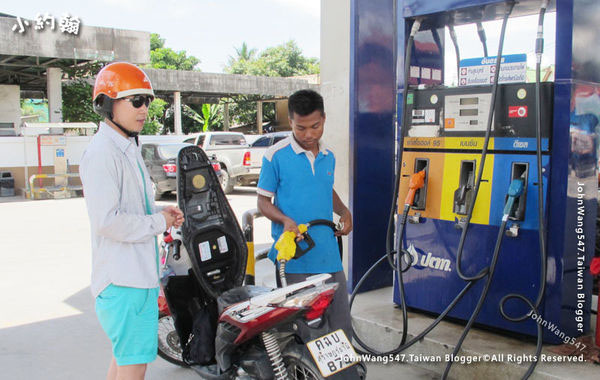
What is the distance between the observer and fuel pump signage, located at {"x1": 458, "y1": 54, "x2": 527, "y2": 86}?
386 cm

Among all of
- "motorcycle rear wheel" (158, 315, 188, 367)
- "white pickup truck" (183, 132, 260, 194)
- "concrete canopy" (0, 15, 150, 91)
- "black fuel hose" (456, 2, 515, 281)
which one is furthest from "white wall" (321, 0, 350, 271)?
"concrete canopy" (0, 15, 150, 91)

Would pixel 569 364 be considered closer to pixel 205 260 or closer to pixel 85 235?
pixel 205 260

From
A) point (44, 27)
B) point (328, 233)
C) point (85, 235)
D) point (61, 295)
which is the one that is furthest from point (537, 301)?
point (44, 27)

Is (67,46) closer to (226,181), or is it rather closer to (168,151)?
(168,151)

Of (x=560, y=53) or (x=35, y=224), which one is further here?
(x=35, y=224)

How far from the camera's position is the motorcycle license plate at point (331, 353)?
2.55 meters

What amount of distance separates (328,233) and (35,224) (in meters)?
9.56

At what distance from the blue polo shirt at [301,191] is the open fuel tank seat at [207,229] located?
2.00 ft

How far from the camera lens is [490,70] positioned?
13.2 feet

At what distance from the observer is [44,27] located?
60.0 ft

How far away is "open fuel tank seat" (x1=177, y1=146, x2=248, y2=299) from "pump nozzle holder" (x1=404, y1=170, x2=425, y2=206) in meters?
1.27

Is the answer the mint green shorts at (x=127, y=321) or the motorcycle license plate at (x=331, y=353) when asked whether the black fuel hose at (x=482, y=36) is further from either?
the mint green shorts at (x=127, y=321)

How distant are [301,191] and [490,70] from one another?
1.78 meters

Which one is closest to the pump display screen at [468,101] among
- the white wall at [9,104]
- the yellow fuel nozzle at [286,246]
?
the yellow fuel nozzle at [286,246]
